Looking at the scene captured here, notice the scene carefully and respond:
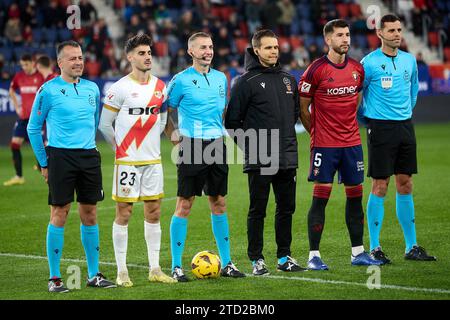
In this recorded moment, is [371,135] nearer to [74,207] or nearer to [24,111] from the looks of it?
[74,207]

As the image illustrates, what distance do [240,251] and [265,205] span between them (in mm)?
1396

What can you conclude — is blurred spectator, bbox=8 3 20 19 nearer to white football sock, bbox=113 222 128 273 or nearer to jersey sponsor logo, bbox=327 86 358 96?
jersey sponsor logo, bbox=327 86 358 96

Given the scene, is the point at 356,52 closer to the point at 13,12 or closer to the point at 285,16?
the point at 285,16

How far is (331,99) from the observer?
364 inches

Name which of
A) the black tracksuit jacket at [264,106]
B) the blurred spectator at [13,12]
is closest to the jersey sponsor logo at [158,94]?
the black tracksuit jacket at [264,106]

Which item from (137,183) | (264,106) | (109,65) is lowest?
(137,183)

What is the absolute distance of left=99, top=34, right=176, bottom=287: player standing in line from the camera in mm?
8539

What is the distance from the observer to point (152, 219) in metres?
8.70

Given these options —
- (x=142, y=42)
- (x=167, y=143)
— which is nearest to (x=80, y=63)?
(x=142, y=42)

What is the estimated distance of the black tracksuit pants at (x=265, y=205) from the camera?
907cm

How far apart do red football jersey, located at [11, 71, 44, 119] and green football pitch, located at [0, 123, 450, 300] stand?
1.44 m

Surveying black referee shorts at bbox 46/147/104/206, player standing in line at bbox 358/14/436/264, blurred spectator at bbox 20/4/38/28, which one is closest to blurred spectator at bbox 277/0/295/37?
blurred spectator at bbox 20/4/38/28

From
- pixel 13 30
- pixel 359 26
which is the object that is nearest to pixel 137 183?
pixel 13 30

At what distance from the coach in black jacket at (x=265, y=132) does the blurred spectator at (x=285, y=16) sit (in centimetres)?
2128
